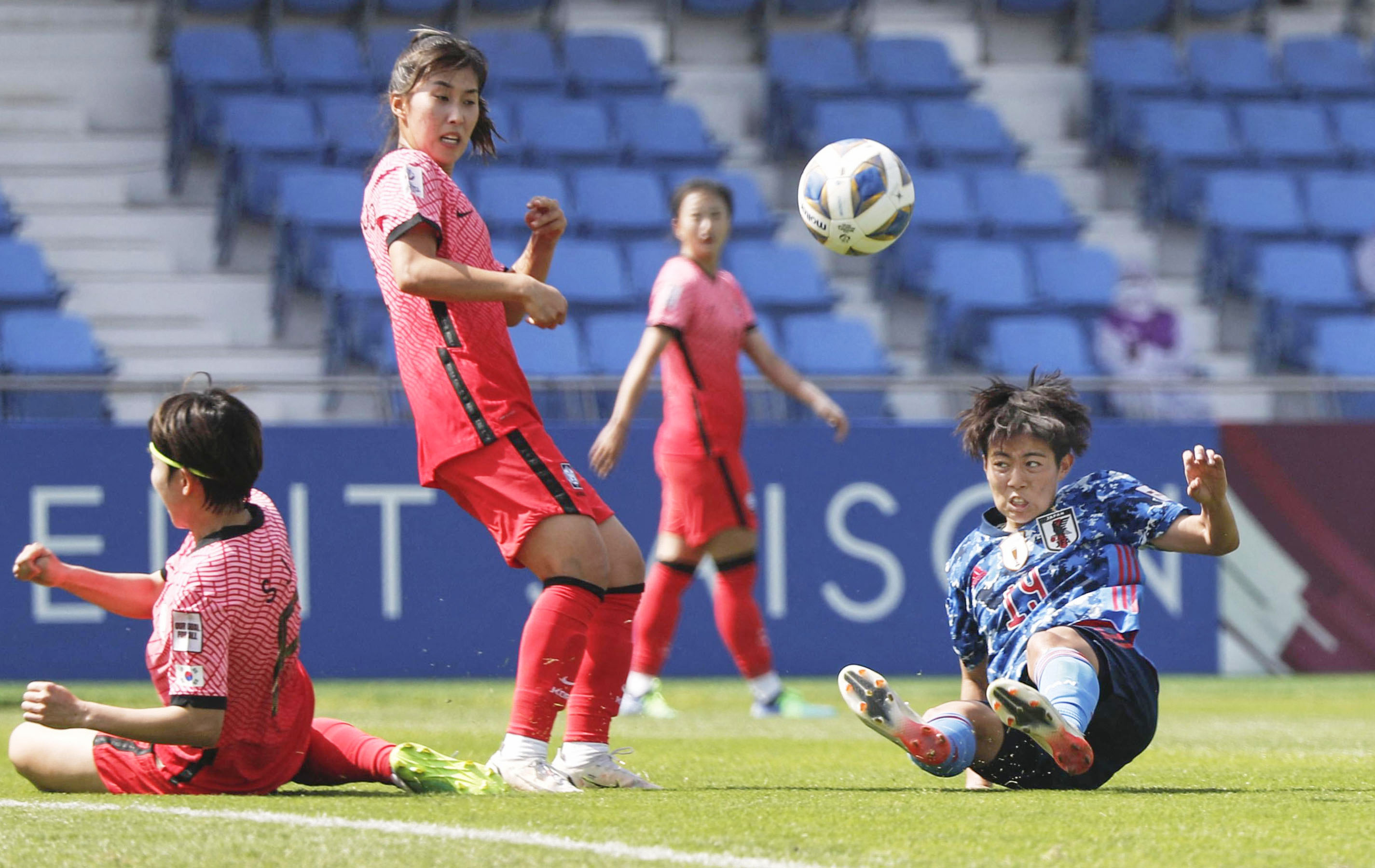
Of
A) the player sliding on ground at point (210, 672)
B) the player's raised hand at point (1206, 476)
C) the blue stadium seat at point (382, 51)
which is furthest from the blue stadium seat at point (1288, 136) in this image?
the player sliding on ground at point (210, 672)

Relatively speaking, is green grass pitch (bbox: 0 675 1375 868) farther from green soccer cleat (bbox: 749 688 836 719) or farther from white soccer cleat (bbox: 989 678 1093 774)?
green soccer cleat (bbox: 749 688 836 719)

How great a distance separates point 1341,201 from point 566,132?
634 centimetres

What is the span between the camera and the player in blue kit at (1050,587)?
13.7 feet

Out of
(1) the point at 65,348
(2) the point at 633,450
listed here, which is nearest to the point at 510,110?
(1) the point at 65,348

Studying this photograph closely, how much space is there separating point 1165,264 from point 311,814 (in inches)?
479

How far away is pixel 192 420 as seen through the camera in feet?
13.1

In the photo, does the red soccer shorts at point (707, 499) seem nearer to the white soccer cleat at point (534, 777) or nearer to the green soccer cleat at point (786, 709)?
the green soccer cleat at point (786, 709)

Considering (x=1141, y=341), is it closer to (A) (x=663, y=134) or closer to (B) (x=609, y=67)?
(A) (x=663, y=134)

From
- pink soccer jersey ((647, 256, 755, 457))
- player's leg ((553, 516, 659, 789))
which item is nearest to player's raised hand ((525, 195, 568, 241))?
player's leg ((553, 516, 659, 789))

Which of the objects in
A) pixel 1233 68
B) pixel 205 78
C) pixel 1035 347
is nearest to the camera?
pixel 1035 347

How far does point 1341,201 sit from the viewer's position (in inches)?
584

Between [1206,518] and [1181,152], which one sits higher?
[1181,152]

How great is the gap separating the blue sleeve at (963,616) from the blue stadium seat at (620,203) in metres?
8.86

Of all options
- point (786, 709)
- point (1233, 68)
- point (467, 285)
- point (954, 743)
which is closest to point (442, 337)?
point (467, 285)
